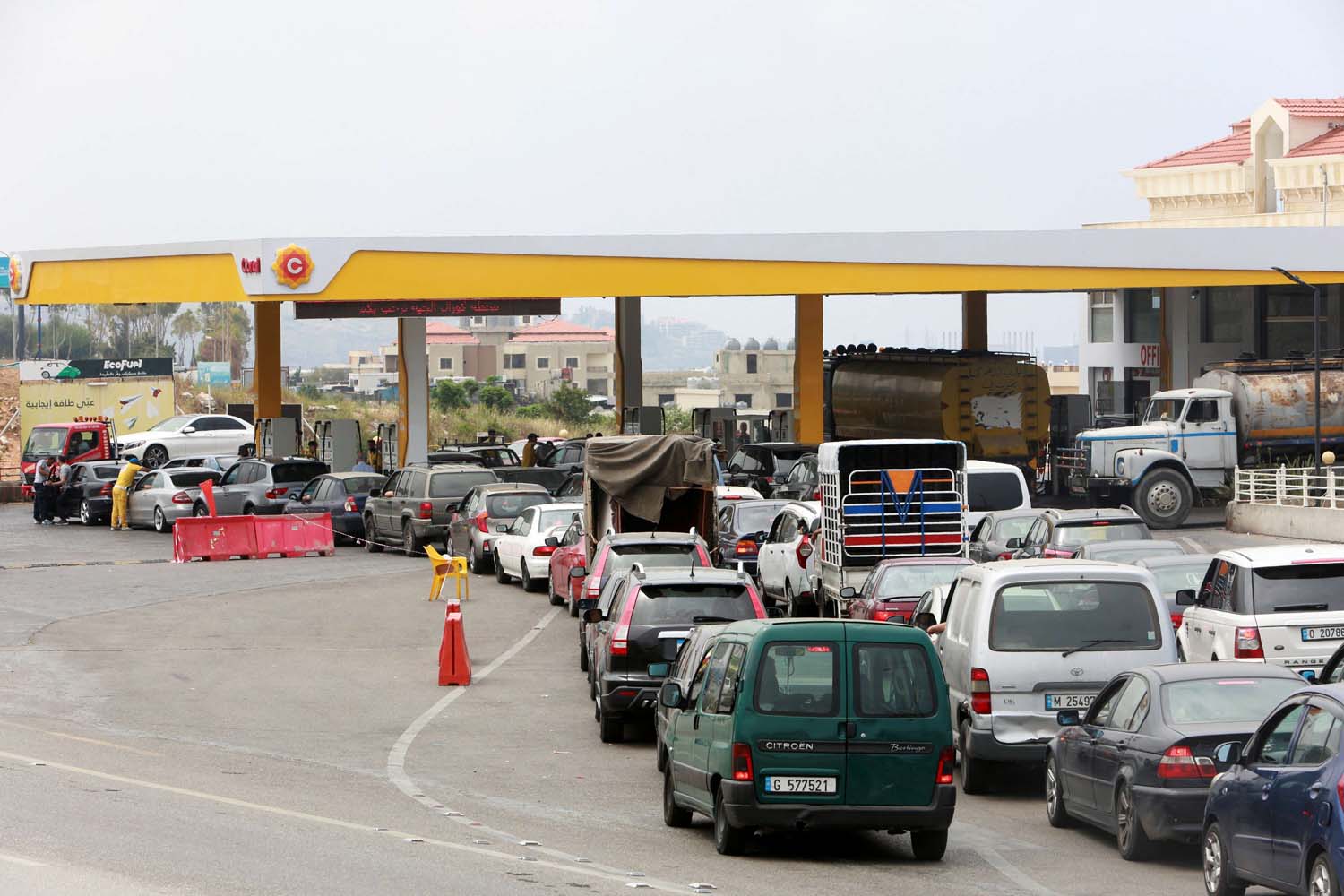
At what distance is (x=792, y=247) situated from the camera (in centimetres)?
4103

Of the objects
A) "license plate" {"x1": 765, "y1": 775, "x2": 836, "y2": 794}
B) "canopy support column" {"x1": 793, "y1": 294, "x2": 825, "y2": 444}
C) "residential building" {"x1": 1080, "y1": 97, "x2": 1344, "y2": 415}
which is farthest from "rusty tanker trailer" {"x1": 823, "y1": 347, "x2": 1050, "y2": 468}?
"license plate" {"x1": 765, "y1": 775, "x2": 836, "y2": 794}

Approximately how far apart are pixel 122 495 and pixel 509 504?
15.7 m

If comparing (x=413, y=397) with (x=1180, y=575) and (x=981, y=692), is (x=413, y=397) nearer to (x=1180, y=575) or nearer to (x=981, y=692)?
(x=1180, y=575)

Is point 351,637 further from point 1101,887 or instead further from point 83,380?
point 83,380

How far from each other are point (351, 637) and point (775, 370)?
167m

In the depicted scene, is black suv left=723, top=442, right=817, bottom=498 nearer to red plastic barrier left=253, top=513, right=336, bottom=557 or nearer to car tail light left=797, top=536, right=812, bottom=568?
red plastic barrier left=253, top=513, right=336, bottom=557

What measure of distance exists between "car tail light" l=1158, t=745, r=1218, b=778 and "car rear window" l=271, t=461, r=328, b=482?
30957 mm

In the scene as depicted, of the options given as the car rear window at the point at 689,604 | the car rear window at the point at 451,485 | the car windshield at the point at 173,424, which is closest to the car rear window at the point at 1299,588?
the car rear window at the point at 689,604

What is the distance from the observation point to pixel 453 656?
65.4 feet

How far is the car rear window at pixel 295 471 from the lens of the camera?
3991 centimetres

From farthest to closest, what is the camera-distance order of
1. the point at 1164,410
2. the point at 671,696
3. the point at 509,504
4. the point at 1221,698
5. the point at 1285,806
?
the point at 1164,410 < the point at 509,504 < the point at 671,696 < the point at 1221,698 < the point at 1285,806

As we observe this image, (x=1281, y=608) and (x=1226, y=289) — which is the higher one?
(x=1226, y=289)

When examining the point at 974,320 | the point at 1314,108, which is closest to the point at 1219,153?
the point at 1314,108

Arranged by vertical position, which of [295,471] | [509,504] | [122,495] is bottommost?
[122,495]
